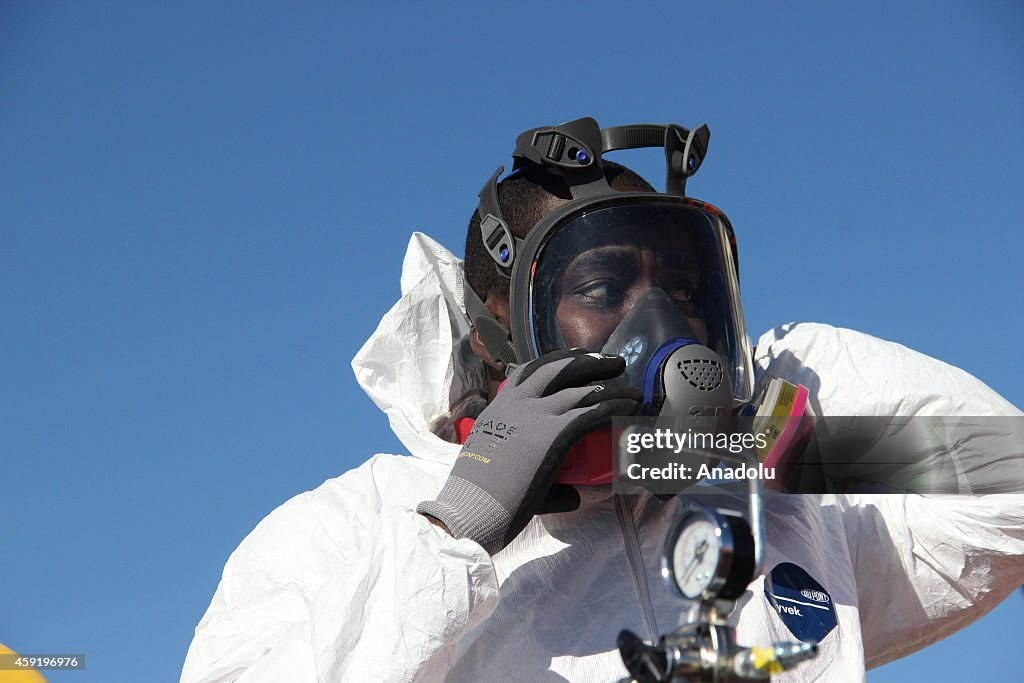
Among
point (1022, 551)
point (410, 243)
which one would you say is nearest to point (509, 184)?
point (410, 243)

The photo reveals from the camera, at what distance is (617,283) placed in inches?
95.3

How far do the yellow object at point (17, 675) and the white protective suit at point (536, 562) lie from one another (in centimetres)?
64

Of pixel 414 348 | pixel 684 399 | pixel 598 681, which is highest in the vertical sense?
pixel 414 348

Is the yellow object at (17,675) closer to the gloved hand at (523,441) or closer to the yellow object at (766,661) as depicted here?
the gloved hand at (523,441)

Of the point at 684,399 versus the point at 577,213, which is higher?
the point at 577,213

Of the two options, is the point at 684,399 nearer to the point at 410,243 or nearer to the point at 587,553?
the point at 587,553

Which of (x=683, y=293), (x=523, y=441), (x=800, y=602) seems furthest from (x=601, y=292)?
(x=800, y=602)

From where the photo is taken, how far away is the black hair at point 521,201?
8.98 feet

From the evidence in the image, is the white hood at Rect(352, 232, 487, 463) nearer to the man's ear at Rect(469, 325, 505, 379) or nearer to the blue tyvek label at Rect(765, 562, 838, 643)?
the man's ear at Rect(469, 325, 505, 379)

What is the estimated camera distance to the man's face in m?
2.39

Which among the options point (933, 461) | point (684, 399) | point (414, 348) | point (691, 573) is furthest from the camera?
point (414, 348)

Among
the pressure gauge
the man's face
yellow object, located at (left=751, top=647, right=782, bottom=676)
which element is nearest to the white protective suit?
the man's face

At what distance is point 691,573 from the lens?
126 centimetres

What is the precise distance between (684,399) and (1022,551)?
104 centimetres
